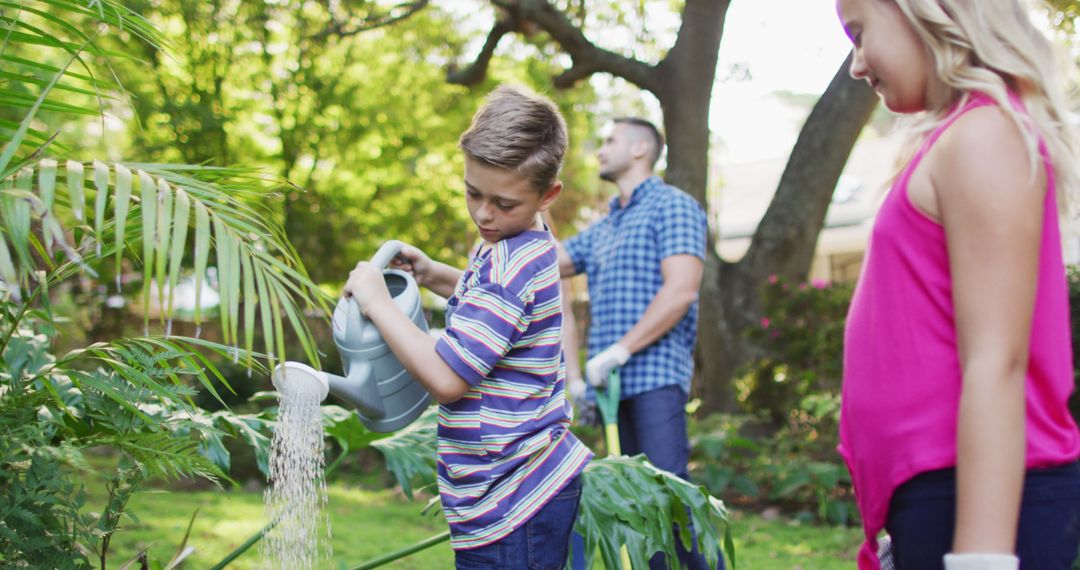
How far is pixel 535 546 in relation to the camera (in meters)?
1.77

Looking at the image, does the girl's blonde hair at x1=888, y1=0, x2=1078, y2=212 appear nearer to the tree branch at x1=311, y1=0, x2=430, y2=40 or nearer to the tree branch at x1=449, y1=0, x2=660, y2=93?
the tree branch at x1=449, y1=0, x2=660, y2=93

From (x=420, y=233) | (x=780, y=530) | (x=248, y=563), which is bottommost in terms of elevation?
(x=780, y=530)

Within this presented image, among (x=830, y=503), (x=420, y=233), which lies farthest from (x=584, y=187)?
(x=830, y=503)

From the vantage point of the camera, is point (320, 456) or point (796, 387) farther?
point (796, 387)

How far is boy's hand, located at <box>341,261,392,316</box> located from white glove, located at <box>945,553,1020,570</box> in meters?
1.03

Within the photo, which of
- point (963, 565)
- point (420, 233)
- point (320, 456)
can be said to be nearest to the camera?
point (963, 565)

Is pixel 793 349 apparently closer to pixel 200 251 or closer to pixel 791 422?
pixel 791 422

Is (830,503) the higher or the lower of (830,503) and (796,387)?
the lower

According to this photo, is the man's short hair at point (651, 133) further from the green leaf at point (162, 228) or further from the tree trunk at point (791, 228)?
the tree trunk at point (791, 228)

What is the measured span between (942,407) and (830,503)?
431cm

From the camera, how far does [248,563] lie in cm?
418

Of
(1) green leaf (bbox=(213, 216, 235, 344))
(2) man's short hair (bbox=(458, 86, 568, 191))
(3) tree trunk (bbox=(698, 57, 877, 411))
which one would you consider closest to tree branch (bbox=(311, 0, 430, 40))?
(3) tree trunk (bbox=(698, 57, 877, 411))

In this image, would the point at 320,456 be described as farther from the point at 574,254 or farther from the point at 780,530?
the point at 780,530

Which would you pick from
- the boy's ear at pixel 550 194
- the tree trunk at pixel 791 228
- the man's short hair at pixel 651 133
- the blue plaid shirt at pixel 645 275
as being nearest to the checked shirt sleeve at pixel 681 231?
the blue plaid shirt at pixel 645 275
